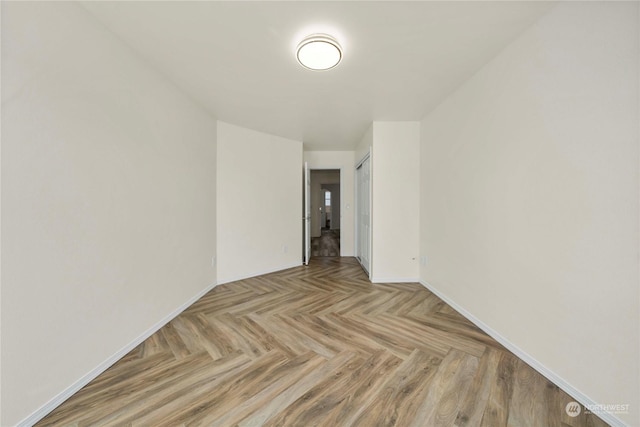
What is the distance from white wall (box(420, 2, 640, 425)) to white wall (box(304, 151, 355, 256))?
9.48 ft

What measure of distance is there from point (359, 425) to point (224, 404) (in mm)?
748

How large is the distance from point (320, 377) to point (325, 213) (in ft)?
31.4

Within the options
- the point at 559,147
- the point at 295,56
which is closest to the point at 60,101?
the point at 295,56

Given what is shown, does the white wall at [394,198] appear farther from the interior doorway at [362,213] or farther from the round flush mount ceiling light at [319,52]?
the round flush mount ceiling light at [319,52]

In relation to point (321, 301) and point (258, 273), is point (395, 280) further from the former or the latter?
point (258, 273)

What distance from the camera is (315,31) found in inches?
61.2

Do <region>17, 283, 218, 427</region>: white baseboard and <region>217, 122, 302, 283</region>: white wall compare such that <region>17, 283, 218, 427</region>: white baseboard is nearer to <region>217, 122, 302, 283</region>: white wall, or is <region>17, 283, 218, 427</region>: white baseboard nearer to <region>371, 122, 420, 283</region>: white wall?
<region>217, 122, 302, 283</region>: white wall

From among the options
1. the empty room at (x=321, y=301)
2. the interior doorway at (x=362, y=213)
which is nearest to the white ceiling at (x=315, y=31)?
the empty room at (x=321, y=301)

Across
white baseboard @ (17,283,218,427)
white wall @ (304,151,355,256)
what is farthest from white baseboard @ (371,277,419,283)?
white baseboard @ (17,283,218,427)

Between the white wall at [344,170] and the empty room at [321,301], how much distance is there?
7.49 feet

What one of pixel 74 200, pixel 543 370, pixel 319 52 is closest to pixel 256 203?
pixel 74 200

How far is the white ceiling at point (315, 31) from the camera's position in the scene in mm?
1377

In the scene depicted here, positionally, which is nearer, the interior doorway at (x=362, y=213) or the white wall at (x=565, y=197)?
the white wall at (x=565, y=197)

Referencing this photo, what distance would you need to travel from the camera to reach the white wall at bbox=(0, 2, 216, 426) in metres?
1.08
